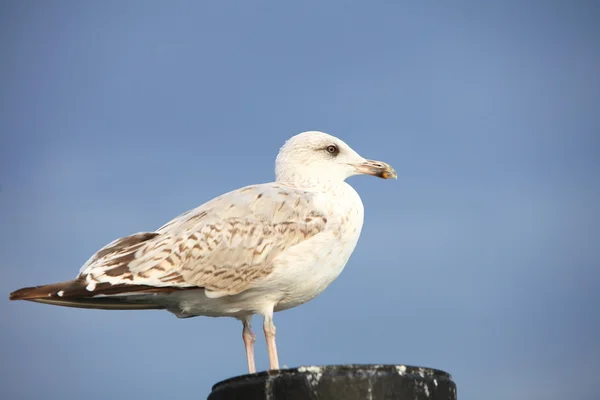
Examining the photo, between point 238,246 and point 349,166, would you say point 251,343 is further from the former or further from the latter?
point 349,166

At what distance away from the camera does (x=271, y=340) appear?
7910mm

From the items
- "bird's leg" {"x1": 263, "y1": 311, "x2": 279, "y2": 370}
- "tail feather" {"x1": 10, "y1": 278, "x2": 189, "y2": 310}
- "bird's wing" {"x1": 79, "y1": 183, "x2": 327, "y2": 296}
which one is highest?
"bird's wing" {"x1": 79, "y1": 183, "x2": 327, "y2": 296}

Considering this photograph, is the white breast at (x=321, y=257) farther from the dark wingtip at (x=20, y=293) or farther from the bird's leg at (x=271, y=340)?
the dark wingtip at (x=20, y=293)

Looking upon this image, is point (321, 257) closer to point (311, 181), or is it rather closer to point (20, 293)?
point (311, 181)

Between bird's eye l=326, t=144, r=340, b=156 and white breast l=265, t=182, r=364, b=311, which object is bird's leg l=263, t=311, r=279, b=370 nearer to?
white breast l=265, t=182, r=364, b=311

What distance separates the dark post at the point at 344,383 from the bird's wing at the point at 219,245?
261 cm

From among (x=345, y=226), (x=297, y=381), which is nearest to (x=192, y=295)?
(x=345, y=226)

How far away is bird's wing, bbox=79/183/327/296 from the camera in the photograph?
7.86 meters

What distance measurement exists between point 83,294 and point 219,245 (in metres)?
1.36

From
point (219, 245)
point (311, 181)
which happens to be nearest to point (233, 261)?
point (219, 245)

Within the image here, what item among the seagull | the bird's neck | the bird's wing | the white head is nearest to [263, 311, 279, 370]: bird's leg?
the seagull

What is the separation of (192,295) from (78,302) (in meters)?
1.07

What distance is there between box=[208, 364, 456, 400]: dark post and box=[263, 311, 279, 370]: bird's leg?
8.21 ft

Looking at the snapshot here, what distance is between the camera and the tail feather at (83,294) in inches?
294
